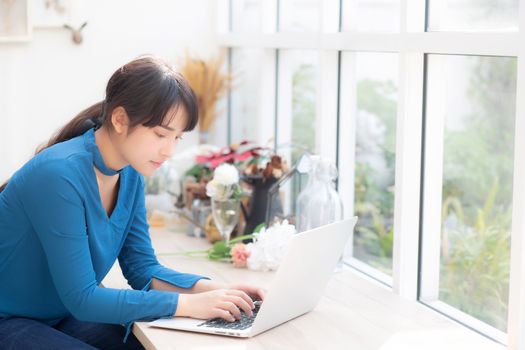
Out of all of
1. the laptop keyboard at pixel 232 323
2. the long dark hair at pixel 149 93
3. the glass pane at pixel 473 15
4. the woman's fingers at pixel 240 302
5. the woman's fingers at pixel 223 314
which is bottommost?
the laptop keyboard at pixel 232 323

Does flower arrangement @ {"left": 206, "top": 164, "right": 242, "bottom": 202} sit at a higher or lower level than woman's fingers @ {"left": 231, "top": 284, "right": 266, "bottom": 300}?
higher

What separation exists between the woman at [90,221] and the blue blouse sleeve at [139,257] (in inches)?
2.5

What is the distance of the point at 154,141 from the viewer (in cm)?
188

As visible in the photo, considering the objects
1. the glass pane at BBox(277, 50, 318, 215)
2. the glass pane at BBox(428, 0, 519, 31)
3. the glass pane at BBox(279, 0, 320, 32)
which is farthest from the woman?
the glass pane at BBox(279, 0, 320, 32)

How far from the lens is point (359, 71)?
8.62 feet

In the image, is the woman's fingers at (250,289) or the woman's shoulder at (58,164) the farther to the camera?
the woman's fingers at (250,289)

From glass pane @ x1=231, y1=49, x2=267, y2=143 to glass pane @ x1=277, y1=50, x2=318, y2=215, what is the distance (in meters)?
0.15

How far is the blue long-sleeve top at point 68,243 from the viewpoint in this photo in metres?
1.83

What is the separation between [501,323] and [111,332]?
37.1 inches

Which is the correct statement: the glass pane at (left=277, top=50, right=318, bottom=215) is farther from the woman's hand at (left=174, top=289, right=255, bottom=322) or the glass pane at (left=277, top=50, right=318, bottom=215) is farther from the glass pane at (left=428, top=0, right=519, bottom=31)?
the woman's hand at (left=174, top=289, right=255, bottom=322)

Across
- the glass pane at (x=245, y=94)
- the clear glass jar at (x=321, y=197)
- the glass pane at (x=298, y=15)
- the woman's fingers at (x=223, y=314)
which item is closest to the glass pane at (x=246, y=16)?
the glass pane at (x=245, y=94)

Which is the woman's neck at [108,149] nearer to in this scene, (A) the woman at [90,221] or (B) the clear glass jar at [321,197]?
(A) the woman at [90,221]

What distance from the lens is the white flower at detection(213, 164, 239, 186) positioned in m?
2.61

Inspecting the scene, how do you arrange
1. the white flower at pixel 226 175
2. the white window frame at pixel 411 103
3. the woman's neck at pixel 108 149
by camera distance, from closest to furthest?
the white window frame at pixel 411 103, the woman's neck at pixel 108 149, the white flower at pixel 226 175
